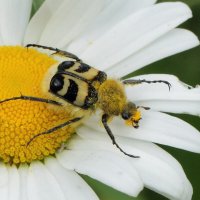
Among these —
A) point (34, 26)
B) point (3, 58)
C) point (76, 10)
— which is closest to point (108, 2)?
point (76, 10)

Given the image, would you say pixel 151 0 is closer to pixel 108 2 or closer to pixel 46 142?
pixel 108 2

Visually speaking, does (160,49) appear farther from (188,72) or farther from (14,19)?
(188,72)

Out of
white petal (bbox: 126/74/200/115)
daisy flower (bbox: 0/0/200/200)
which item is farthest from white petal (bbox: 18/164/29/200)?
white petal (bbox: 126/74/200/115)

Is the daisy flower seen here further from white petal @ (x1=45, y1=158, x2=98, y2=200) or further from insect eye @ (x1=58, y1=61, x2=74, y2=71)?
insect eye @ (x1=58, y1=61, x2=74, y2=71)

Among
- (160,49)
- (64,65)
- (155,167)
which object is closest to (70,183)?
(155,167)

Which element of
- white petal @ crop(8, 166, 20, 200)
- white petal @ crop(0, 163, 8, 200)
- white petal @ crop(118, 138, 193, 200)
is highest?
white petal @ crop(118, 138, 193, 200)
